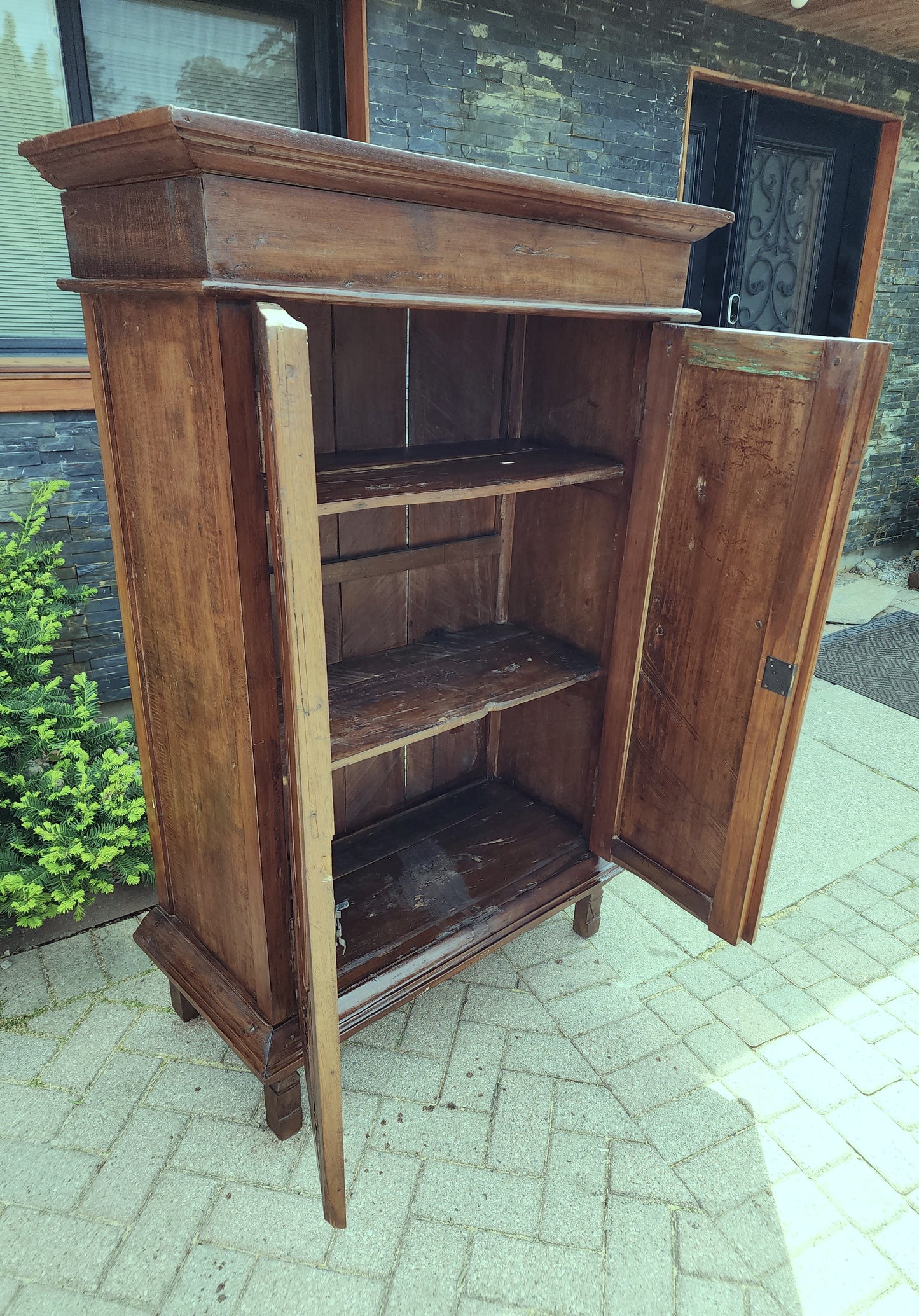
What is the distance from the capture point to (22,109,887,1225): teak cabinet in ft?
4.40

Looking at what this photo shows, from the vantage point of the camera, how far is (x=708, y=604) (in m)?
1.93

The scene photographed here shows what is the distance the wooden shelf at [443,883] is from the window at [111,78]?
232cm

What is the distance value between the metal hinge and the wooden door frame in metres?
3.67

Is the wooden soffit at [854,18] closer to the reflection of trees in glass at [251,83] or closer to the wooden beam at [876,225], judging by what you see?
the wooden beam at [876,225]

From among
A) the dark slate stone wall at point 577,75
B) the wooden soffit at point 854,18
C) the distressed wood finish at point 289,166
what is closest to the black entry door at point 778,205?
the dark slate stone wall at point 577,75

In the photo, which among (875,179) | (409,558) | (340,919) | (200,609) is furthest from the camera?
(875,179)

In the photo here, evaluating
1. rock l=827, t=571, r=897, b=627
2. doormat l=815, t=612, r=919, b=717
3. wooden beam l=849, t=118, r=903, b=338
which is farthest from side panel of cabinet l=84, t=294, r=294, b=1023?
wooden beam l=849, t=118, r=903, b=338

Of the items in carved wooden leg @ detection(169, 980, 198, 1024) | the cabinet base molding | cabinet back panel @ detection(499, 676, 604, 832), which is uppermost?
cabinet back panel @ detection(499, 676, 604, 832)

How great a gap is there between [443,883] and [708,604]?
1110mm

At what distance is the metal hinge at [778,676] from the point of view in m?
1.75

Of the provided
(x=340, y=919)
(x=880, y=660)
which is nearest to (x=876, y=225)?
(x=880, y=660)

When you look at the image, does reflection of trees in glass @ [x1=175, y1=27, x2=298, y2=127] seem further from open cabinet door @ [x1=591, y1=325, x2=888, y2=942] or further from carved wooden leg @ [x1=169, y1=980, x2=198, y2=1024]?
carved wooden leg @ [x1=169, y1=980, x2=198, y2=1024]

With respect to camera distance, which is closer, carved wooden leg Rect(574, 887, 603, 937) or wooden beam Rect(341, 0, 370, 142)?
carved wooden leg Rect(574, 887, 603, 937)

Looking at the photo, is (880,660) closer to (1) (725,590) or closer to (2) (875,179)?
(2) (875,179)
